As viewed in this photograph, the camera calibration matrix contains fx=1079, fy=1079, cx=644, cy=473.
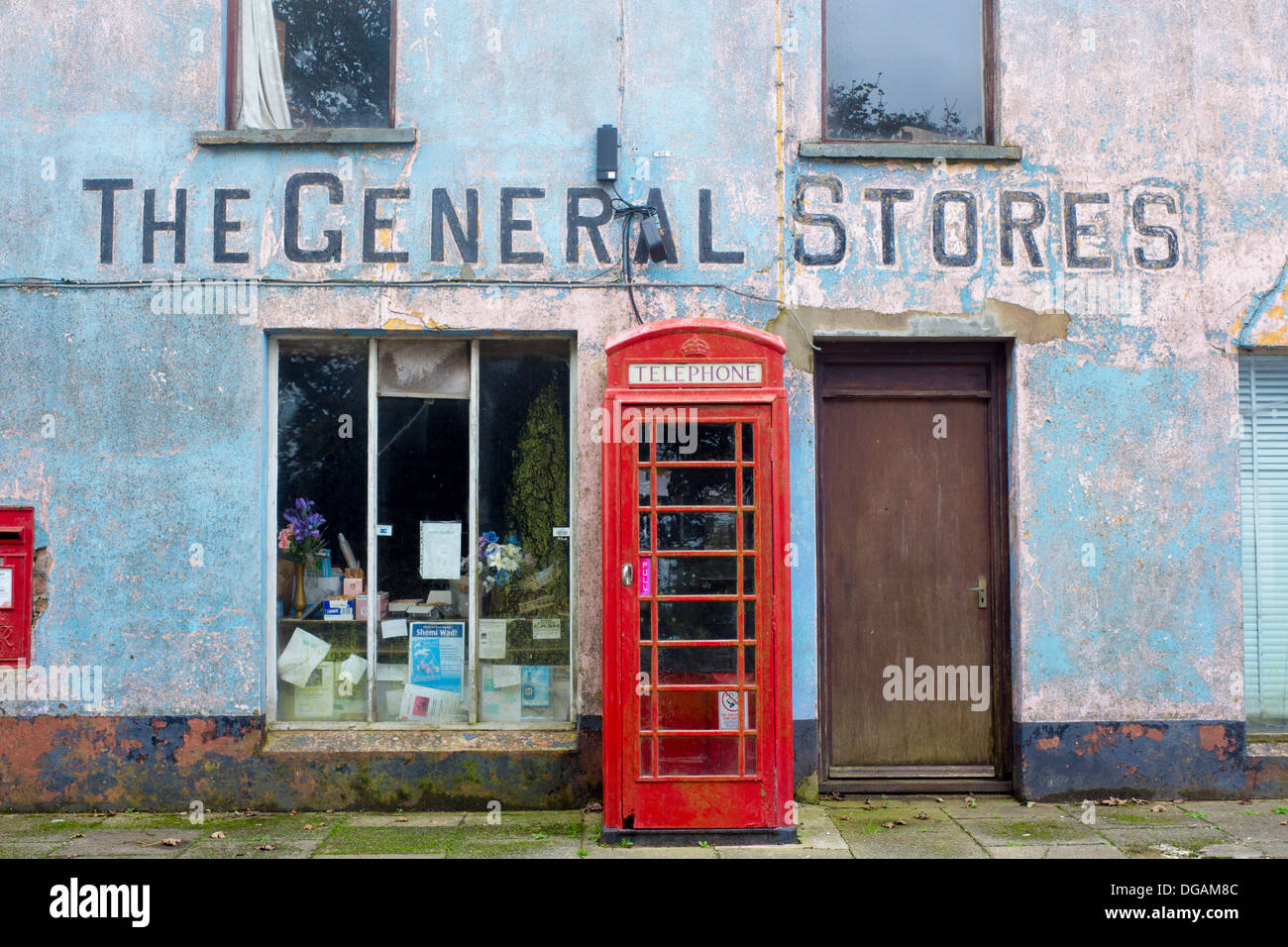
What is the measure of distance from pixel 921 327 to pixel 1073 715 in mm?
2620

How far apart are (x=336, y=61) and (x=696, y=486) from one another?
149 inches

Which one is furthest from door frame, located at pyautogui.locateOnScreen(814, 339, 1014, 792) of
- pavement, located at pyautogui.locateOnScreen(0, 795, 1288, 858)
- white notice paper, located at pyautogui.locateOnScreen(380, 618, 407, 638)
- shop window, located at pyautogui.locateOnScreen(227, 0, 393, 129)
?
shop window, located at pyautogui.locateOnScreen(227, 0, 393, 129)

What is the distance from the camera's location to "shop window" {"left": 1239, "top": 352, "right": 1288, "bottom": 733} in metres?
7.12

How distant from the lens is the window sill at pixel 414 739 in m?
6.70

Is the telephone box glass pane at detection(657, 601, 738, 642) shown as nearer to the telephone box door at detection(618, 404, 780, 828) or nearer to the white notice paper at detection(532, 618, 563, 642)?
the telephone box door at detection(618, 404, 780, 828)

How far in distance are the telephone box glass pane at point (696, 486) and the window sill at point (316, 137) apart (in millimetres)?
2796

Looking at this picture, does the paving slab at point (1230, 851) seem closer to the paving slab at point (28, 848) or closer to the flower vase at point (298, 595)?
the flower vase at point (298, 595)

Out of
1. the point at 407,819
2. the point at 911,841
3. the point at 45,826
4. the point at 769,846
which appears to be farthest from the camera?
the point at 407,819

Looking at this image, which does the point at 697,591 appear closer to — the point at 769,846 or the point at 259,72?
the point at 769,846

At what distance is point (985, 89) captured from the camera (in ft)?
23.3

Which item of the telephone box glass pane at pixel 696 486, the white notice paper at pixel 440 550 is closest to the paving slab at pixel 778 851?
the telephone box glass pane at pixel 696 486

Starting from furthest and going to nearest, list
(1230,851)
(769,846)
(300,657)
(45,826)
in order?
(300,657) → (45,826) → (769,846) → (1230,851)

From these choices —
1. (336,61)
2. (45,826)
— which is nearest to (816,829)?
(45,826)
